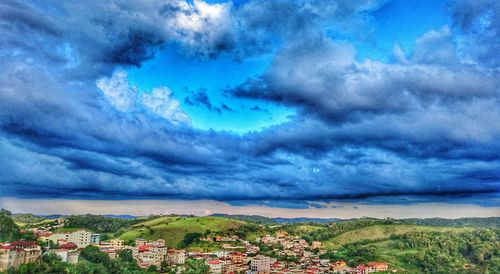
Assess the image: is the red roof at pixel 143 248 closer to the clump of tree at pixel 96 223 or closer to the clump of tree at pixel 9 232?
the clump of tree at pixel 9 232

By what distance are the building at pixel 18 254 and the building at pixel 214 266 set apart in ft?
22.5

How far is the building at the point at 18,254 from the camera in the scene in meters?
14.6

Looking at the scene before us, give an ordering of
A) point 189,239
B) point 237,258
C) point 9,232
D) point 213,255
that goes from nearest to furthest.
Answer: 1. point 9,232
2. point 213,255
3. point 237,258
4. point 189,239

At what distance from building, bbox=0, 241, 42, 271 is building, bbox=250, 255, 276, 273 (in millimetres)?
9416

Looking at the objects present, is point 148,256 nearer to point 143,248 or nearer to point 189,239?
point 143,248

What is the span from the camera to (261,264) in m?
21.5

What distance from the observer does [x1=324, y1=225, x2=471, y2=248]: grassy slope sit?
2953 centimetres

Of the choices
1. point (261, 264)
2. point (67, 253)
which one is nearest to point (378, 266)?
point (261, 264)

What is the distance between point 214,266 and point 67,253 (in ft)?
19.9

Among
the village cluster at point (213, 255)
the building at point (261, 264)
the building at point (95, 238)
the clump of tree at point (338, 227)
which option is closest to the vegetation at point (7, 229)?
the village cluster at point (213, 255)

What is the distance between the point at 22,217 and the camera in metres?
24.9

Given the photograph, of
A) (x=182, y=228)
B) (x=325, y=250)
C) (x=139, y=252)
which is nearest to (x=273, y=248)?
(x=325, y=250)

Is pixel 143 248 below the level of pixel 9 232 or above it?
below

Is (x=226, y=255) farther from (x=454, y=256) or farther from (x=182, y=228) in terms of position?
(x=454, y=256)
